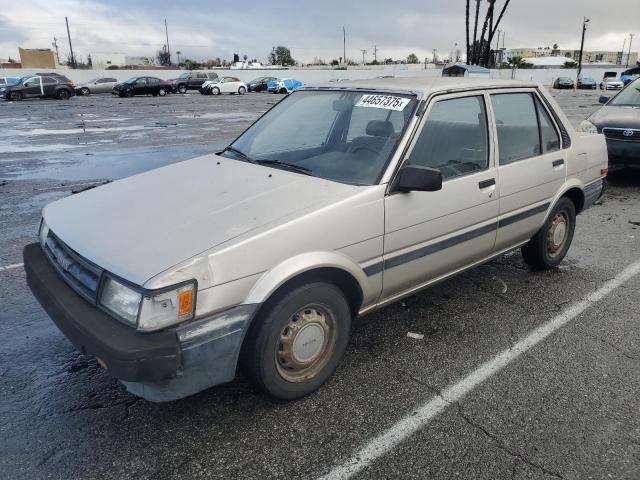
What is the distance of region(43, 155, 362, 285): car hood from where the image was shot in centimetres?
242

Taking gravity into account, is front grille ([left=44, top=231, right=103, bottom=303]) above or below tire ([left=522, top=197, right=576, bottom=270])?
above

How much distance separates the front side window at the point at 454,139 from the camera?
3.28 m

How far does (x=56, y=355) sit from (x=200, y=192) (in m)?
1.44

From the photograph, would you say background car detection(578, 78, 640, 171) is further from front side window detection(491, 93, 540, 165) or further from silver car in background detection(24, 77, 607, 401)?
front side window detection(491, 93, 540, 165)

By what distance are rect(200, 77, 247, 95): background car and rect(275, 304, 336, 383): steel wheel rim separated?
127 ft

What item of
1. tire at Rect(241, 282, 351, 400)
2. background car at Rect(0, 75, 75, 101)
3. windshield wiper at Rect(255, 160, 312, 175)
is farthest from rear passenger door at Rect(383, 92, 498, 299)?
background car at Rect(0, 75, 75, 101)

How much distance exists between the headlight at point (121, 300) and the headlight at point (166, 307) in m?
0.04

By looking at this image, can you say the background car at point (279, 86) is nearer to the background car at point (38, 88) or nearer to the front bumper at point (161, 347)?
the background car at point (38, 88)

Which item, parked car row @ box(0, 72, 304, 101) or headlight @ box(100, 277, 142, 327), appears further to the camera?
parked car row @ box(0, 72, 304, 101)

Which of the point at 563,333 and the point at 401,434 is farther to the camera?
the point at 563,333

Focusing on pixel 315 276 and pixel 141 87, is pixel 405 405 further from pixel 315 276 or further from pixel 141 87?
pixel 141 87

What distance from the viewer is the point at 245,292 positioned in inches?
95.6

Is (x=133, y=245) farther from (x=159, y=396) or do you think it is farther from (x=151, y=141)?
(x=151, y=141)

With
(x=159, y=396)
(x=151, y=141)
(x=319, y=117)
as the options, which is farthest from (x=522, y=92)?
(x=151, y=141)
